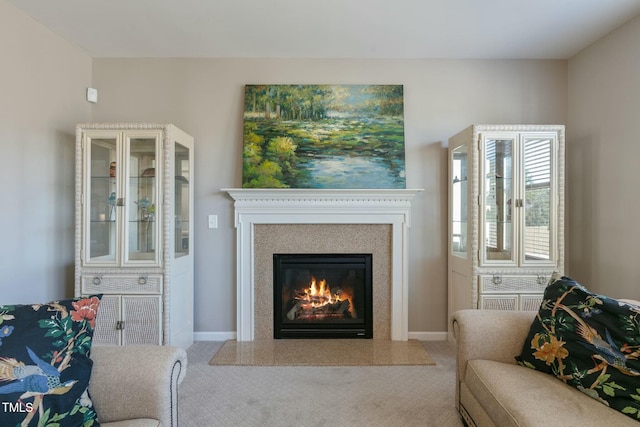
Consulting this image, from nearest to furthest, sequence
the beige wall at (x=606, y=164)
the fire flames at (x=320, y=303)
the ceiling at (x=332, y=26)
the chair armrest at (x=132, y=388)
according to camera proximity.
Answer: the chair armrest at (x=132, y=388) < the ceiling at (x=332, y=26) < the beige wall at (x=606, y=164) < the fire flames at (x=320, y=303)

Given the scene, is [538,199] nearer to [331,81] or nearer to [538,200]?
[538,200]

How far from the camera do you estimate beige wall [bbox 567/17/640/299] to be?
8.04 ft

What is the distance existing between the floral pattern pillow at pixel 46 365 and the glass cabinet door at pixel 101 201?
1507mm

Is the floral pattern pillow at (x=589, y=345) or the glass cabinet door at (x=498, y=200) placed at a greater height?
the glass cabinet door at (x=498, y=200)

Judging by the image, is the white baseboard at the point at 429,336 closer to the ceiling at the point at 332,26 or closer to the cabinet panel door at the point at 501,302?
the cabinet panel door at the point at 501,302

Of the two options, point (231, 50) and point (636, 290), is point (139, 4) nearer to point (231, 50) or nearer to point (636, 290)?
point (231, 50)

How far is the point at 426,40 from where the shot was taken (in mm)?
2760

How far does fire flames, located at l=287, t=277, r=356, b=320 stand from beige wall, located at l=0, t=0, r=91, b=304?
6.67 ft

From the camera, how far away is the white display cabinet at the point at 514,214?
2676 millimetres

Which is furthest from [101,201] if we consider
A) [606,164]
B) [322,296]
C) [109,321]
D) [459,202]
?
[606,164]

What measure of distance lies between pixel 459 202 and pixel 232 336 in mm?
2446

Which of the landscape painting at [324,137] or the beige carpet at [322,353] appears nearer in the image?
the beige carpet at [322,353]

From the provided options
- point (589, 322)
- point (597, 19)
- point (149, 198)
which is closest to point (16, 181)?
point (149, 198)

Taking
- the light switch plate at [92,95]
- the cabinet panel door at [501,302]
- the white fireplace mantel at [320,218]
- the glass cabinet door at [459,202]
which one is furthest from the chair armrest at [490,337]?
the light switch plate at [92,95]
